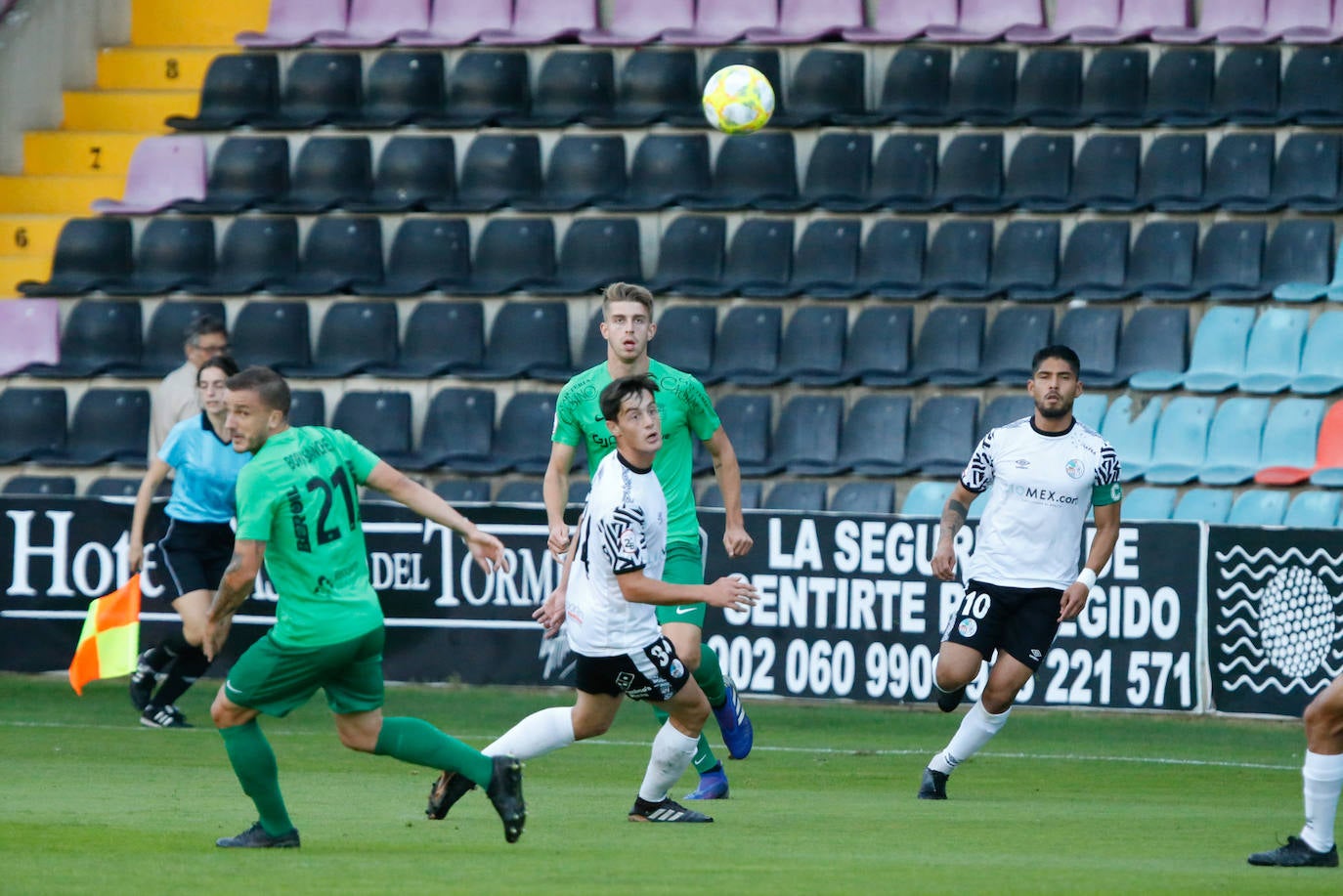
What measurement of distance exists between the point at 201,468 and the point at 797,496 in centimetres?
497

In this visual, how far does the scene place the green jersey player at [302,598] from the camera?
738 cm

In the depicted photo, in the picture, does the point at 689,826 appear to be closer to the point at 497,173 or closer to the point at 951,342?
the point at 951,342

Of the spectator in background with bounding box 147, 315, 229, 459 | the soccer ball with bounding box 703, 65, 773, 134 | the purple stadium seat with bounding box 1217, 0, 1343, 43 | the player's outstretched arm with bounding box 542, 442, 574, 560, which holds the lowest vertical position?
the player's outstretched arm with bounding box 542, 442, 574, 560

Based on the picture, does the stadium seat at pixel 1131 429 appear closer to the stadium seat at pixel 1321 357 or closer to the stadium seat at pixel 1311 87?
the stadium seat at pixel 1321 357

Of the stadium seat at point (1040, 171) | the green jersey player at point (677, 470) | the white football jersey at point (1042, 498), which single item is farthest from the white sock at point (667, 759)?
the stadium seat at point (1040, 171)

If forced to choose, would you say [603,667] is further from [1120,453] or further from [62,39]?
[62,39]

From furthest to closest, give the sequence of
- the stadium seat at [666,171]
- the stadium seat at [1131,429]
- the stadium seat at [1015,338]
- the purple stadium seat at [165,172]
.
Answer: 1. the purple stadium seat at [165,172]
2. the stadium seat at [666,171]
3. the stadium seat at [1015,338]
4. the stadium seat at [1131,429]

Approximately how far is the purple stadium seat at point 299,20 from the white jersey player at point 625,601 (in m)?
13.2

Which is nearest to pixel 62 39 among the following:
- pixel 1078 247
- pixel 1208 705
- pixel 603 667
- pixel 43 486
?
pixel 43 486

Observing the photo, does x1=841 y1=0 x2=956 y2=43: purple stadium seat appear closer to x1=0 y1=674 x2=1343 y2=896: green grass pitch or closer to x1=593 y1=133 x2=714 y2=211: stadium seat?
x1=593 y1=133 x2=714 y2=211: stadium seat

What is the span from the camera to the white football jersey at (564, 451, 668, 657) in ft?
26.2

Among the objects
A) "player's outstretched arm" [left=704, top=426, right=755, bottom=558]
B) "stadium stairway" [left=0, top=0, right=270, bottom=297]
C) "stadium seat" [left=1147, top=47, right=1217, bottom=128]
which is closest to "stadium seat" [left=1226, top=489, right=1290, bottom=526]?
"stadium seat" [left=1147, top=47, right=1217, bottom=128]

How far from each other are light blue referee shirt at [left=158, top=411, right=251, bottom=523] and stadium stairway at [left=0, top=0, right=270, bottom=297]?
7.26 metres

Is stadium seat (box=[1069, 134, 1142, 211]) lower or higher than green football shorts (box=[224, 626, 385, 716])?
higher
